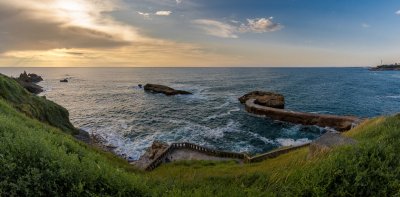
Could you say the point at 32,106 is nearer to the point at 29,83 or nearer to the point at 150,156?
the point at 150,156

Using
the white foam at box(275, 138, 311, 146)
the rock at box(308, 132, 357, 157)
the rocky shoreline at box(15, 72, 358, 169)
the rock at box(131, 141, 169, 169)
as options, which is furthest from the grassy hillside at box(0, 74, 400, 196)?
the white foam at box(275, 138, 311, 146)

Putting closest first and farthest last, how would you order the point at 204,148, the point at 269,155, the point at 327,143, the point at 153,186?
the point at 153,186 → the point at 327,143 → the point at 269,155 → the point at 204,148

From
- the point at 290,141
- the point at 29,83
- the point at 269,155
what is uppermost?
the point at 29,83

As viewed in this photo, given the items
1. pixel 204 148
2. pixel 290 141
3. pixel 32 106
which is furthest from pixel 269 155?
pixel 32 106

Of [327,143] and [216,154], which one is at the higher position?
[327,143]

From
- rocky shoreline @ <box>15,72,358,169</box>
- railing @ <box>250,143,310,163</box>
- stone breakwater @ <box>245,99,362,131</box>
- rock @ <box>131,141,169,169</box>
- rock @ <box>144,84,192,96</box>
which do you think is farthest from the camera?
rock @ <box>144,84,192,96</box>

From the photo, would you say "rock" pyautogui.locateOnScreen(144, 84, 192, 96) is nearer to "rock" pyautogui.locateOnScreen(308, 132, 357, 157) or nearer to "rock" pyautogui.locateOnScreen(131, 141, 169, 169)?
"rock" pyautogui.locateOnScreen(131, 141, 169, 169)

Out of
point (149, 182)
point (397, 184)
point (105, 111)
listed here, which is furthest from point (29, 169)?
point (105, 111)

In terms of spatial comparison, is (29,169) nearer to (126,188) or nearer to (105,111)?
(126,188)

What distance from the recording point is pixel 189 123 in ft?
178

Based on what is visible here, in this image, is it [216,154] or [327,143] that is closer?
[327,143]

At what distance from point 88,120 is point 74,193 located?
5460 centimetres

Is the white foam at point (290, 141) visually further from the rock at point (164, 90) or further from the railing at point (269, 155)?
the rock at point (164, 90)

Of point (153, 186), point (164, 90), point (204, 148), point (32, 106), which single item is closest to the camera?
point (153, 186)
